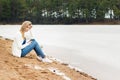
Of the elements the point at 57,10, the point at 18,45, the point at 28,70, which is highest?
the point at 18,45

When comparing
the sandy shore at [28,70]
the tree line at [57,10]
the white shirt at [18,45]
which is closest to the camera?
the sandy shore at [28,70]

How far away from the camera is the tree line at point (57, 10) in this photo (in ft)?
296

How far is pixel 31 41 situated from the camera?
11.2 meters

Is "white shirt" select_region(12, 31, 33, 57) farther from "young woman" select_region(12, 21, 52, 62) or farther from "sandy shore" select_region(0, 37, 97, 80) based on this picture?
"sandy shore" select_region(0, 37, 97, 80)

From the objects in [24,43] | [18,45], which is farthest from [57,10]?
[18,45]

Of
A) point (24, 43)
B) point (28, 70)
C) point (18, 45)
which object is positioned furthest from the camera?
point (24, 43)

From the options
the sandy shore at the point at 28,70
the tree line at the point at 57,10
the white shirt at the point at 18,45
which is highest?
the white shirt at the point at 18,45

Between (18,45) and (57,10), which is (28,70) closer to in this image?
(18,45)

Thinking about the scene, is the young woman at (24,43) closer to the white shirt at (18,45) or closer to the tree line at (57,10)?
the white shirt at (18,45)

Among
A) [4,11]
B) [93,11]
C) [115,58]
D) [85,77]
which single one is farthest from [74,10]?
[85,77]

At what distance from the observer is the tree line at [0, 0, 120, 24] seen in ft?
296

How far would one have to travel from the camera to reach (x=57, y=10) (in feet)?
318

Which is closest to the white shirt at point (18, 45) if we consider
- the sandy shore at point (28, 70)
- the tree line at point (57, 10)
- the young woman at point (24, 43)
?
the young woman at point (24, 43)

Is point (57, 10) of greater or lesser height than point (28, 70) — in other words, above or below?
below
